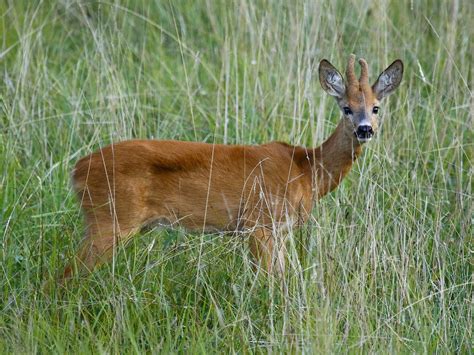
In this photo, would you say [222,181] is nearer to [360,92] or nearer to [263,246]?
Answer: [263,246]

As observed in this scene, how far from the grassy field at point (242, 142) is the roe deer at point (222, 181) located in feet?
0.38

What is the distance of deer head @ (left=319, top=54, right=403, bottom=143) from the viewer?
486 cm

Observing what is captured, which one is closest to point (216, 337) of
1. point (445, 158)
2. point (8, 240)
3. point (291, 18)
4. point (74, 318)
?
point (74, 318)

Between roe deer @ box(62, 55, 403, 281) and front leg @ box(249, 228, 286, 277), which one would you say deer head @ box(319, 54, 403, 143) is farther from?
front leg @ box(249, 228, 286, 277)

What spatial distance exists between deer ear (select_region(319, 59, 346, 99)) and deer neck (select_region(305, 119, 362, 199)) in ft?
0.49

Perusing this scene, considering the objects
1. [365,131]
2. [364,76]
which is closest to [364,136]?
[365,131]

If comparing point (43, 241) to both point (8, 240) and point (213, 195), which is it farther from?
point (213, 195)

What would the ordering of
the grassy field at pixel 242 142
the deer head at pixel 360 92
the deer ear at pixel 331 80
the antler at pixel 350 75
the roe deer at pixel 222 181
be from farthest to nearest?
1. the deer ear at pixel 331 80
2. the antler at pixel 350 75
3. the deer head at pixel 360 92
4. the roe deer at pixel 222 181
5. the grassy field at pixel 242 142

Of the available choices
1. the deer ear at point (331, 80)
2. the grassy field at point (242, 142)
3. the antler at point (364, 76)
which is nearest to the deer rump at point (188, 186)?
the grassy field at point (242, 142)

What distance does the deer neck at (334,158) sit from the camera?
506 centimetres

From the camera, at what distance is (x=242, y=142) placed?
232 inches

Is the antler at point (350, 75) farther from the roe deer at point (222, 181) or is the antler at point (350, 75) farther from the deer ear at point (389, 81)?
the deer ear at point (389, 81)

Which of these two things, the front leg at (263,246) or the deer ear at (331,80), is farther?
the deer ear at (331,80)

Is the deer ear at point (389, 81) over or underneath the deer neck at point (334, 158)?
over
